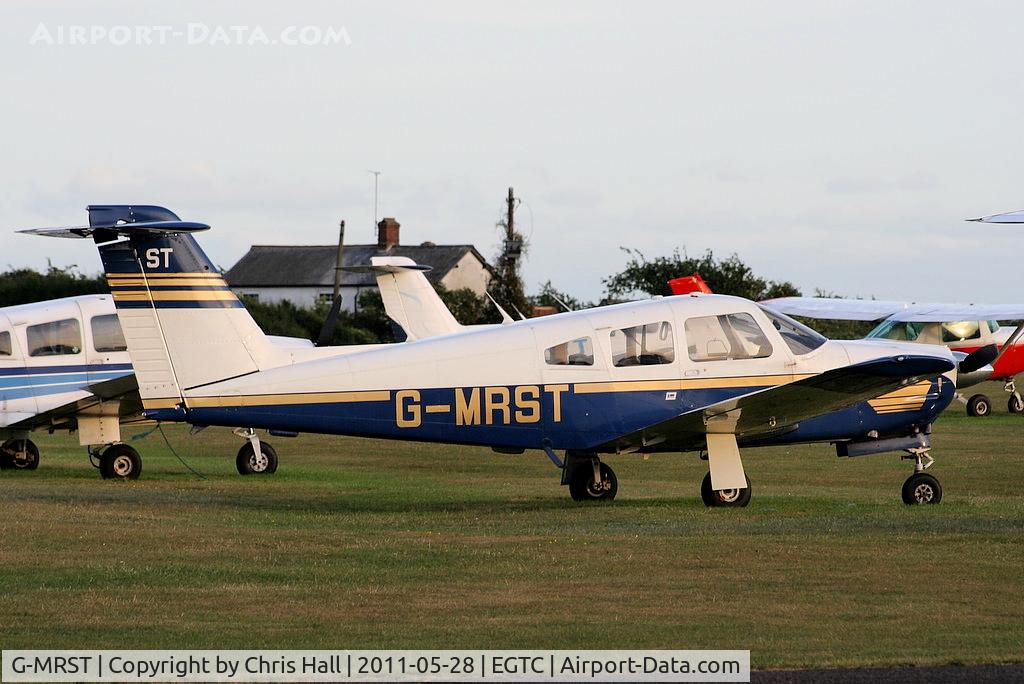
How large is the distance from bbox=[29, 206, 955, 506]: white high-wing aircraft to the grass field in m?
0.86

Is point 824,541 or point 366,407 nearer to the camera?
point 824,541

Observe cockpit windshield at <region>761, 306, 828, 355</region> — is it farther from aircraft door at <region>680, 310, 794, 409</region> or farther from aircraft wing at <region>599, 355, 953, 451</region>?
aircraft wing at <region>599, 355, 953, 451</region>

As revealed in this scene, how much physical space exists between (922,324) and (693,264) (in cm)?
3160

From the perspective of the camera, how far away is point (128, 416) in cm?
2269

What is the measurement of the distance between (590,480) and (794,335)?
2.95m

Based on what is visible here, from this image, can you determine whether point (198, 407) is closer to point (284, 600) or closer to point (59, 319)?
point (284, 600)

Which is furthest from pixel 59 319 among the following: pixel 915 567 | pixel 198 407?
pixel 915 567

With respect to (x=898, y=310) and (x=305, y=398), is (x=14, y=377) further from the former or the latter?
(x=898, y=310)

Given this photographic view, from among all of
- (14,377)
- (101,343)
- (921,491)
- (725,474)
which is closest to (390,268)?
(101,343)

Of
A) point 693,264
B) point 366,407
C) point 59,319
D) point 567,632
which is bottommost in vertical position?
point 567,632

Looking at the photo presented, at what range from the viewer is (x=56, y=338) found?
22.7 meters

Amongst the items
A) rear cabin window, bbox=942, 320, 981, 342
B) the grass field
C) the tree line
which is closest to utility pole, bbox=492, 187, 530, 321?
the tree line

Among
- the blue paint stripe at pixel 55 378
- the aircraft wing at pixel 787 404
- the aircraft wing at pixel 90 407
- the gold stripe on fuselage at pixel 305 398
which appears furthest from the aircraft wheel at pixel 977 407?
the gold stripe on fuselage at pixel 305 398
